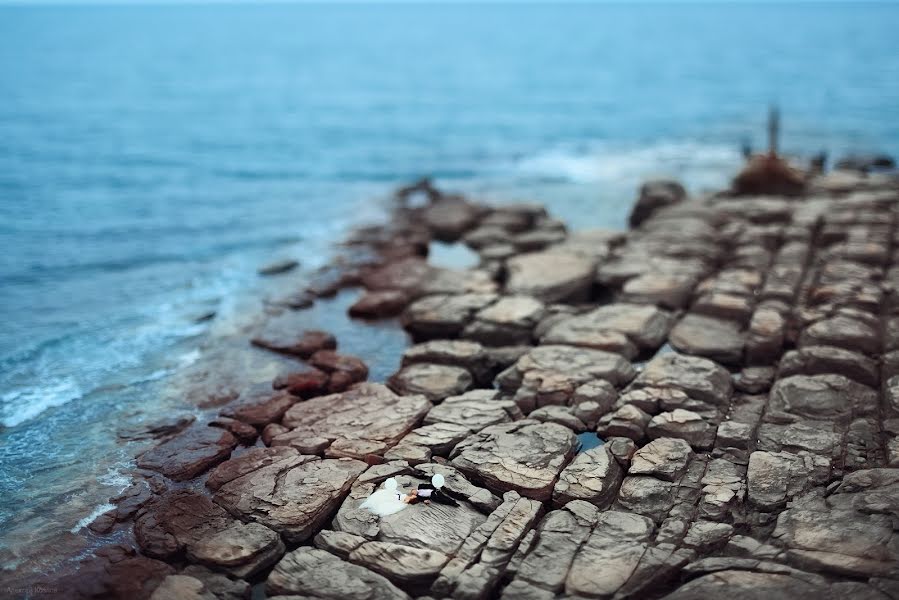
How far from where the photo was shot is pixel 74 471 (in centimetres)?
669

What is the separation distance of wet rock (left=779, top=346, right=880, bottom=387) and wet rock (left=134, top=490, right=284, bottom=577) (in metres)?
4.86

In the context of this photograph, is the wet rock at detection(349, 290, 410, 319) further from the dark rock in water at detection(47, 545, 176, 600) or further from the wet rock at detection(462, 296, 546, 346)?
the dark rock in water at detection(47, 545, 176, 600)

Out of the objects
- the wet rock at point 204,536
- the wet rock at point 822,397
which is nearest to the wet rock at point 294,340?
the wet rock at point 204,536

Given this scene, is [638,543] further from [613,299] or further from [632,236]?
[632,236]

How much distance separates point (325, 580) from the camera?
4973mm

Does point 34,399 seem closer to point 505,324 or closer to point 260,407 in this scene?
point 260,407

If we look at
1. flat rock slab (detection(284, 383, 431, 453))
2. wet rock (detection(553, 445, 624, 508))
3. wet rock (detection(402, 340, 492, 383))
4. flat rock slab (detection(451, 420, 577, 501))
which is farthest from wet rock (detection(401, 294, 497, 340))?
Result: wet rock (detection(553, 445, 624, 508))

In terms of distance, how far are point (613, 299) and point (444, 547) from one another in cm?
529

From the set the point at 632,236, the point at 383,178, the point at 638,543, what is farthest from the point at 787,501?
the point at 383,178

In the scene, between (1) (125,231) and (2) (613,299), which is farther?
(1) (125,231)

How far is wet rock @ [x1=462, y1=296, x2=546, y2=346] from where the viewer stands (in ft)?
28.6

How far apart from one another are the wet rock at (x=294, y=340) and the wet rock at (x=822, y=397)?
4738mm

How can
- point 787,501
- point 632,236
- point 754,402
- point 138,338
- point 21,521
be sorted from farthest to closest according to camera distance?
point 632,236 → point 138,338 → point 754,402 → point 21,521 → point 787,501

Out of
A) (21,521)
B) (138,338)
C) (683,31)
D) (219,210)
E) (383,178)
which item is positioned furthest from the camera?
(683,31)
